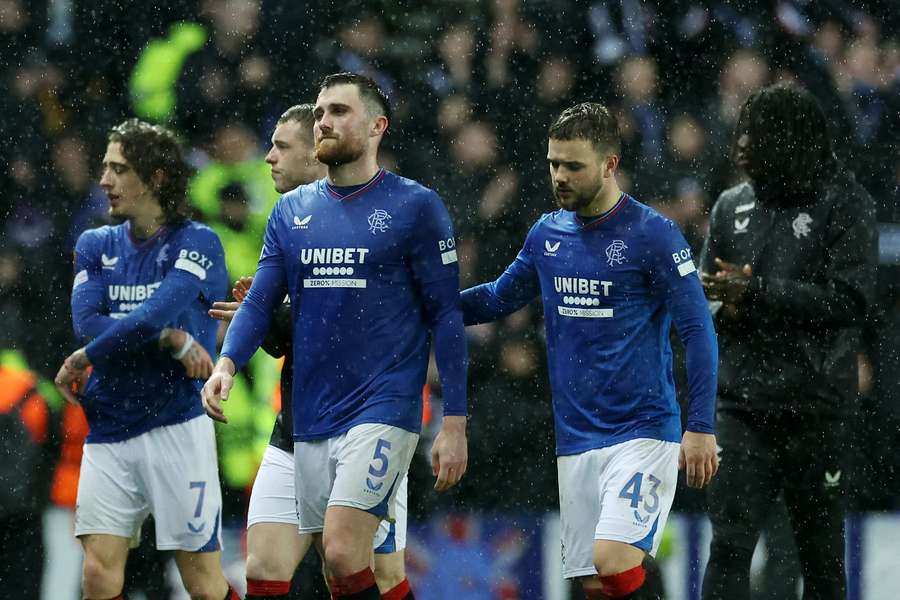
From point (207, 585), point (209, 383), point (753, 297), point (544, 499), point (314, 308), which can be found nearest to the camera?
point (209, 383)

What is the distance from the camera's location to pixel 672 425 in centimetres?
434

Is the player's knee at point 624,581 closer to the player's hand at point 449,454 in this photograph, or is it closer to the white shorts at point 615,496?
the white shorts at point 615,496

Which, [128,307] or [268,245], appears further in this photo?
[128,307]

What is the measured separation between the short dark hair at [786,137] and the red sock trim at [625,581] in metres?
1.50

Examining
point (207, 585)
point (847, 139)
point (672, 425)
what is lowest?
point (207, 585)

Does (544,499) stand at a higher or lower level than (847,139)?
lower

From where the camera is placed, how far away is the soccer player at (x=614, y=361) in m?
4.19

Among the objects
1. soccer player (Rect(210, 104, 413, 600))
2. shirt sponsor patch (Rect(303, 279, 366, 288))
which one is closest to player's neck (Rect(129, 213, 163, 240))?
soccer player (Rect(210, 104, 413, 600))

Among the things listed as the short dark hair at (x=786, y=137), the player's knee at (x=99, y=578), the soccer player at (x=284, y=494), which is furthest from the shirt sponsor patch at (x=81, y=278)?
the short dark hair at (x=786, y=137)

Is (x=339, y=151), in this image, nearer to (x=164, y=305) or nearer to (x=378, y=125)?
(x=378, y=125)

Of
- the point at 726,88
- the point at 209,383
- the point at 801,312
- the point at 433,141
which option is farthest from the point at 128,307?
the point at 726,88

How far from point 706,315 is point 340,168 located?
46.9 inches

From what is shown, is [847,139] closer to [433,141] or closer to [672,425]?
[433,141]

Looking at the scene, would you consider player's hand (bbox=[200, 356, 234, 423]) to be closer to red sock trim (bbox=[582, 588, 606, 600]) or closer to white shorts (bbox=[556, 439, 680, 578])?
white shorts (bbox=[556, 439, 680, 578])
